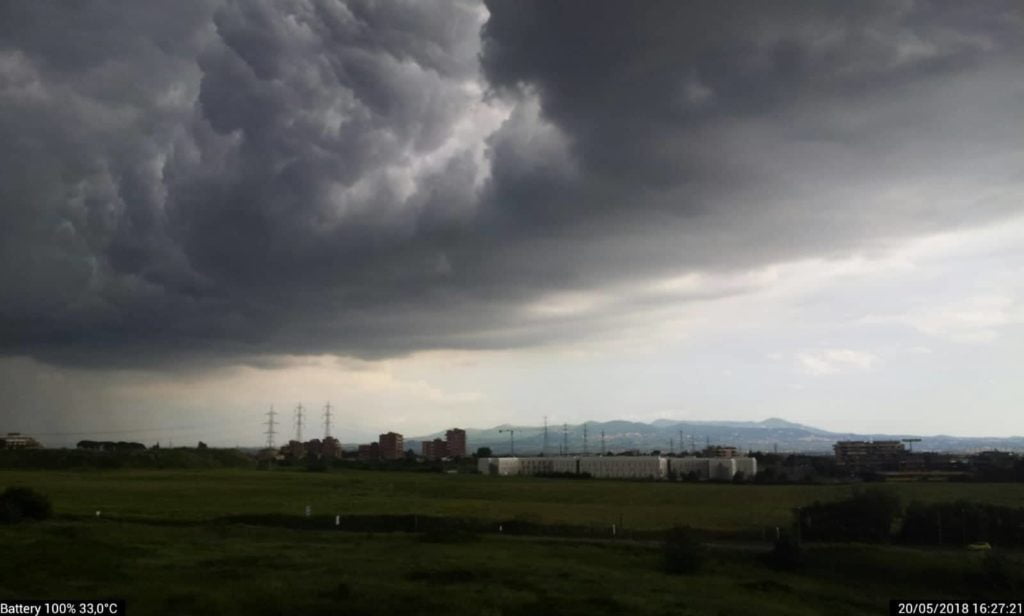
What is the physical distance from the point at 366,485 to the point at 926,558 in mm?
91624

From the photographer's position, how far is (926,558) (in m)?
44.4

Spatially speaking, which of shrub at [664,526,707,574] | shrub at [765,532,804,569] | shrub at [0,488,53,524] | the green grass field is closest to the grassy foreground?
the green grass field

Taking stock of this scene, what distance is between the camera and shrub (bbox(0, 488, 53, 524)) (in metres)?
54.8

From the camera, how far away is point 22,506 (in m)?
57.5

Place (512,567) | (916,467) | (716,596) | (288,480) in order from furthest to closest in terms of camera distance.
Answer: (916,467) < (288,480) < (512,567) < (716,596)

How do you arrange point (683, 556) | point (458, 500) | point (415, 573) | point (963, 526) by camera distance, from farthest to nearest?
point (458, 500) < point (963, 526) < point (683, 556) < point (415, 573)

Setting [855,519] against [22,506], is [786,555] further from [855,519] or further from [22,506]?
[22,506]

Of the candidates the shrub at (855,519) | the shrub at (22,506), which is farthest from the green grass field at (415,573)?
the shrub at (855,519)

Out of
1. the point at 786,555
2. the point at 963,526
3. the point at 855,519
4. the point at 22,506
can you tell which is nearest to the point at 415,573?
the point at 786,555

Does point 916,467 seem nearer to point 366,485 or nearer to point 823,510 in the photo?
point 366,485

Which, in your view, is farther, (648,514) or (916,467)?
(916,467)

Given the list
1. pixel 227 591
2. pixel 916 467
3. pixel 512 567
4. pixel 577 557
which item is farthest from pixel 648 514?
pixel 916 467

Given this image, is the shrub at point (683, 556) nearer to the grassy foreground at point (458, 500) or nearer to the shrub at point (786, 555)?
the shrub at point (786, 555)

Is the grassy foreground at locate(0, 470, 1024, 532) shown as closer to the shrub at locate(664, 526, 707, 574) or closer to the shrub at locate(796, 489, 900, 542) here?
the shrub at locate(796, 489, 900, 542)
